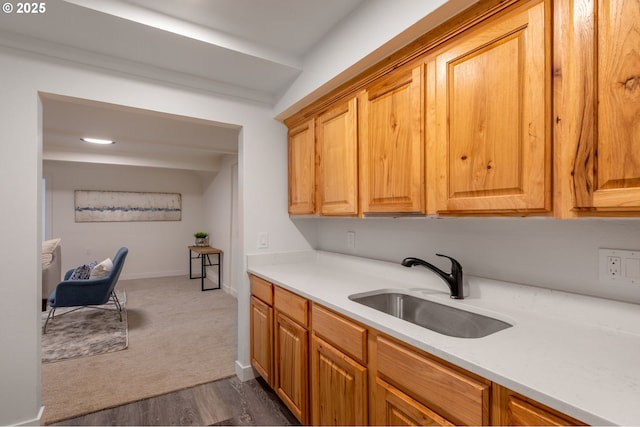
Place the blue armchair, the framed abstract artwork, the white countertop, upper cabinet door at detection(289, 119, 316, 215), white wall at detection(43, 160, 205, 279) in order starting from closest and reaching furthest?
the white countertop → upper cabinet door at detection(289, 119, 316, 215) → the blue armchair → white wall at detection(43, 160, 205, 279) → the framed abstract artwork

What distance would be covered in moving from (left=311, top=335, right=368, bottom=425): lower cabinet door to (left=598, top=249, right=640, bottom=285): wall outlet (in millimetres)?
975

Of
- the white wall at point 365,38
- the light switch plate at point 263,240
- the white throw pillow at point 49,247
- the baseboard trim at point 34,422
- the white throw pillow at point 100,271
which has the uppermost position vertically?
the white wall at point 365,38

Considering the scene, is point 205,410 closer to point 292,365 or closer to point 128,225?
point 292,365

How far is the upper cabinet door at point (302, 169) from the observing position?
7.30ft

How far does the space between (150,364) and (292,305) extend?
1750 mm

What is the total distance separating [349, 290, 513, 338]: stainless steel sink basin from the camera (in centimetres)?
131

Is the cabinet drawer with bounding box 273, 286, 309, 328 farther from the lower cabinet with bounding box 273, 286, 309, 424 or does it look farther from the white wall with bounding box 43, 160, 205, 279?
the white wall with bounding box 43, 160, 205, 279

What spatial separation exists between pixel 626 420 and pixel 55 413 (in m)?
2.87

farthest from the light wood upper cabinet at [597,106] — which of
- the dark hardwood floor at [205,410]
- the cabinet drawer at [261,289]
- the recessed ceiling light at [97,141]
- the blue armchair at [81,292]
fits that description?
the recessed ceiling light at [97,141]

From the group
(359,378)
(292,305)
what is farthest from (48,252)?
(359,378)

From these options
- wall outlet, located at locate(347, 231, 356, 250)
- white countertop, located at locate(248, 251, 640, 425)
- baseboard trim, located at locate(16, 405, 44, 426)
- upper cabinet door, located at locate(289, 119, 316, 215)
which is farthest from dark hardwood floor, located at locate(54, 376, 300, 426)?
upper cabinet door, located at locate(289, 119, 316, 215)

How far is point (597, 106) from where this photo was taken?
88 cm

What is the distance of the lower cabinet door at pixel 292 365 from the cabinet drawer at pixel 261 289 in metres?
0.15

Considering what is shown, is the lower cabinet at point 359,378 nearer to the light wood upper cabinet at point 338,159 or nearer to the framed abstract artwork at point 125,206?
the light wood upper cabinet at point 338,159
